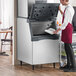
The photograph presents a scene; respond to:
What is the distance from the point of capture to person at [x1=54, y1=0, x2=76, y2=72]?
5723 millimetres

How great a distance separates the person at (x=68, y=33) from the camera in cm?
572

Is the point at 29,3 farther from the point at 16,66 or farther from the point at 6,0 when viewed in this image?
the point at 6,0

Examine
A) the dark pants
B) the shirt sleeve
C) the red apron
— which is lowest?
the dark pants

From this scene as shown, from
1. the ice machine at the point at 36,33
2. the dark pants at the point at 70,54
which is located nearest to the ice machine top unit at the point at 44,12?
the ice machine at the point at 36,33

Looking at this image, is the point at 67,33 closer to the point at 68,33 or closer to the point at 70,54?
the point at 68,33

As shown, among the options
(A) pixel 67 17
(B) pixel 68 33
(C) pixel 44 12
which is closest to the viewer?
(A) pixel 67 17

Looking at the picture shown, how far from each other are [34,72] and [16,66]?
670 mm

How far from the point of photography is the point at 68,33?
5.85m

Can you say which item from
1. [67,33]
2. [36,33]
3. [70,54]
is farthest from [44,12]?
[70,54]

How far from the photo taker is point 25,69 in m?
6.11

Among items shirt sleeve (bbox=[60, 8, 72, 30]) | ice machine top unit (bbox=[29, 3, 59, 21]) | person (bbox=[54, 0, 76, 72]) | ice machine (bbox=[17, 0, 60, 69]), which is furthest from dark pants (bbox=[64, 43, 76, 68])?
ice machine top unit (bbox=[29, 3, 59, 21])

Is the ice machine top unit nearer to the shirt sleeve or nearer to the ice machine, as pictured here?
the ice machine

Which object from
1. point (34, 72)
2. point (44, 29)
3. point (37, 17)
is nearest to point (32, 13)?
point (37, 17)

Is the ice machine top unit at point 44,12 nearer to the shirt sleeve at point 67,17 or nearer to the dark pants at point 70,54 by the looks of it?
the shirt sleeve at point 67,17
